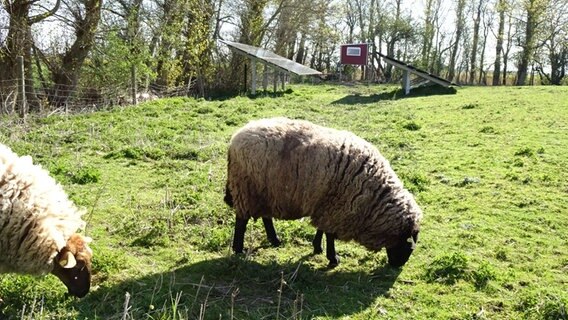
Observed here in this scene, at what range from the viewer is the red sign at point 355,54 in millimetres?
33031

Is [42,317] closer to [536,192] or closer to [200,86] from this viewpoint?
[536,192]

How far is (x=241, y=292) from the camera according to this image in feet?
16.2

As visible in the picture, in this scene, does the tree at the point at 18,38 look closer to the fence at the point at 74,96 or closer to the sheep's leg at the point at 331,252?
the fence at the point at 74,96

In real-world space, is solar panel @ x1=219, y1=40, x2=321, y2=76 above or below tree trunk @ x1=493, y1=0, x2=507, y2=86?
below

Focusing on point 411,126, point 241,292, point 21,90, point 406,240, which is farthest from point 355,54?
point 241,292

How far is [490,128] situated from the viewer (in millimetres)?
12922

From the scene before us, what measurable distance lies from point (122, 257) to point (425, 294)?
129 inches

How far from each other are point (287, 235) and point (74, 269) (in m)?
2.83

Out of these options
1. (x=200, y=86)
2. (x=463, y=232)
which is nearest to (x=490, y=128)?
(x=463, y=232)

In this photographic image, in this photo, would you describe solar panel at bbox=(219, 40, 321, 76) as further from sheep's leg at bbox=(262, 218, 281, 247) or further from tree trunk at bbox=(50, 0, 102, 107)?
sheep's leg at bbox=(262, 218, 281, 247)

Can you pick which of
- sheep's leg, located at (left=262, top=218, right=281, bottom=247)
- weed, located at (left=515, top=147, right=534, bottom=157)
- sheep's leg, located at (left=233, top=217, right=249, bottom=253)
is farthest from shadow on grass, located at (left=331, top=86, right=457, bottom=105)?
sheep's leg, located at (left=233, top=217, right=249, bottom=253)

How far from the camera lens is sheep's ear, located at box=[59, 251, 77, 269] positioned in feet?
14.2

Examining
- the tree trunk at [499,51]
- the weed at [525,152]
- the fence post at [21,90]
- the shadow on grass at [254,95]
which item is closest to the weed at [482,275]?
the weed at [525,152]

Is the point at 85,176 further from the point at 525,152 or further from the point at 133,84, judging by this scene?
the point at 133,84
